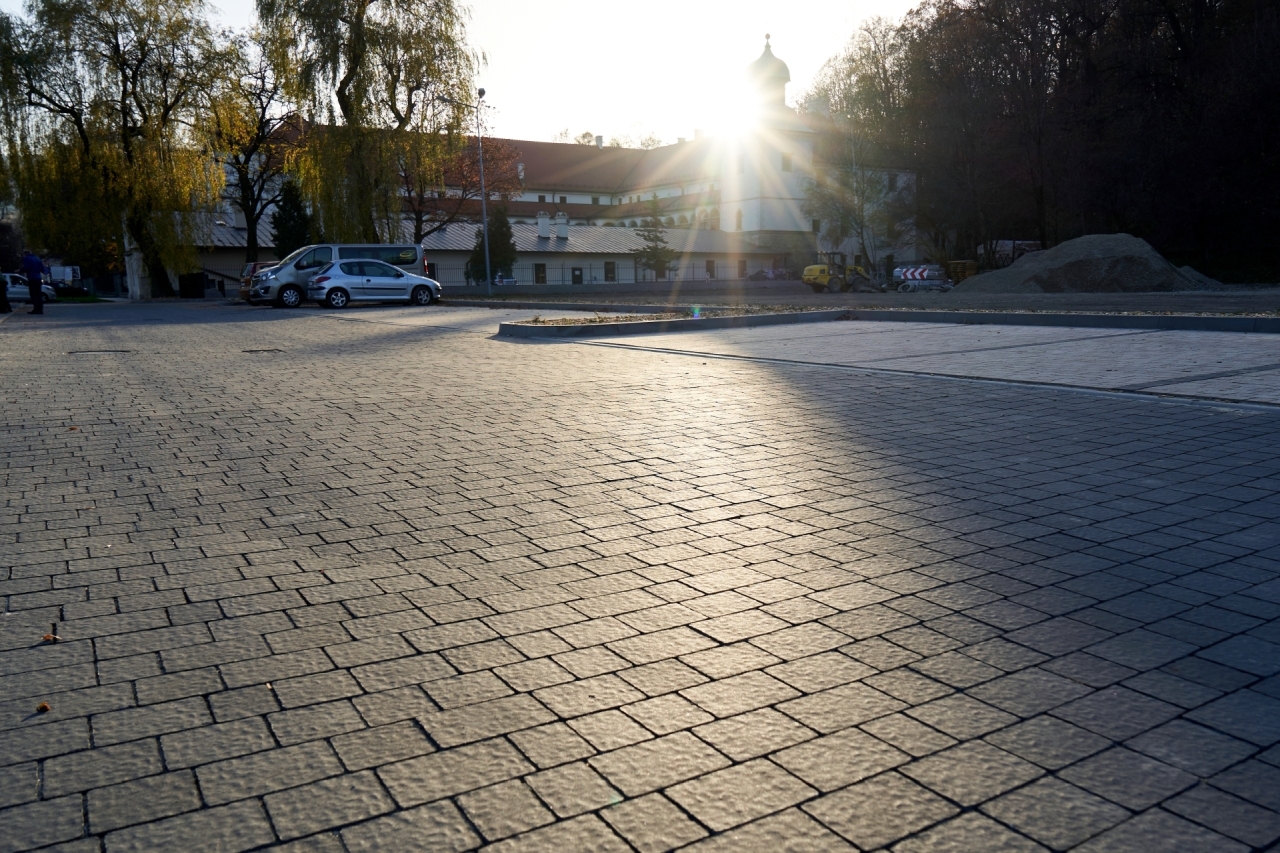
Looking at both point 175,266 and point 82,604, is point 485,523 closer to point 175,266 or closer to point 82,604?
point 82,604

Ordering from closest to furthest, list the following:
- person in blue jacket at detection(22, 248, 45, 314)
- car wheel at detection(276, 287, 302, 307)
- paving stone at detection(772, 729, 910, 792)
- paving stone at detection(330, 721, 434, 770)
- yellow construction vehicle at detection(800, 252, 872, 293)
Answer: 1. paving stone at detection(772, 729, 910, 792)
2. paving stone at detection(330, 721, 434, 770)
3. person in blue jacket at detection(22, 248, 45, 314)
4. car wheel at detection(276, 287, 302, 307)
5. yellow construction vehicle at detection(800, 252, 872, 293)

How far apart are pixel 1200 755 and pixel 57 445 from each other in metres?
7.63

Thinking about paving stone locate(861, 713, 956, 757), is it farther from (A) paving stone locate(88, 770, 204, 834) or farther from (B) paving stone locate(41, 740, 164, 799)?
(B) paving stone locate(41, 740, 164, 799)

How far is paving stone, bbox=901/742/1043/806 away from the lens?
2.54 m

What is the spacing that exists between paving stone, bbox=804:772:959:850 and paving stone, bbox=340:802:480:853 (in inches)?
33.3

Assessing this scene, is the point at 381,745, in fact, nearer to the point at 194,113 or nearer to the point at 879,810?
the point at 879,810

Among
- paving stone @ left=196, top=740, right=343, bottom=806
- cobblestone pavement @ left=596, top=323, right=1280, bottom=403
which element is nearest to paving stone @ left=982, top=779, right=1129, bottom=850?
paving stone @ left=196, top=740, right=343, bottom=806

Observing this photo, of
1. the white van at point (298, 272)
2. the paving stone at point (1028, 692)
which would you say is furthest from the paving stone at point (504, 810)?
the white van at point (298, 272)

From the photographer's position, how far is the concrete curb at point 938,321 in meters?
14.2

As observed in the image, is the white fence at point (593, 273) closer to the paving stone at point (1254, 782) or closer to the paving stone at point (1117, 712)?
the paving stone at point (1117, 712)

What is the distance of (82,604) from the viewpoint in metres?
3.97

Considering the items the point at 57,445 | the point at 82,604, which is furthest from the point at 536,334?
the point at 82,604

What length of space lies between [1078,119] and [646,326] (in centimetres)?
3606

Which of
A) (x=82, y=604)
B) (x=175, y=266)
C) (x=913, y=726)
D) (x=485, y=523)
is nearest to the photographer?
(x=913, y=726)
